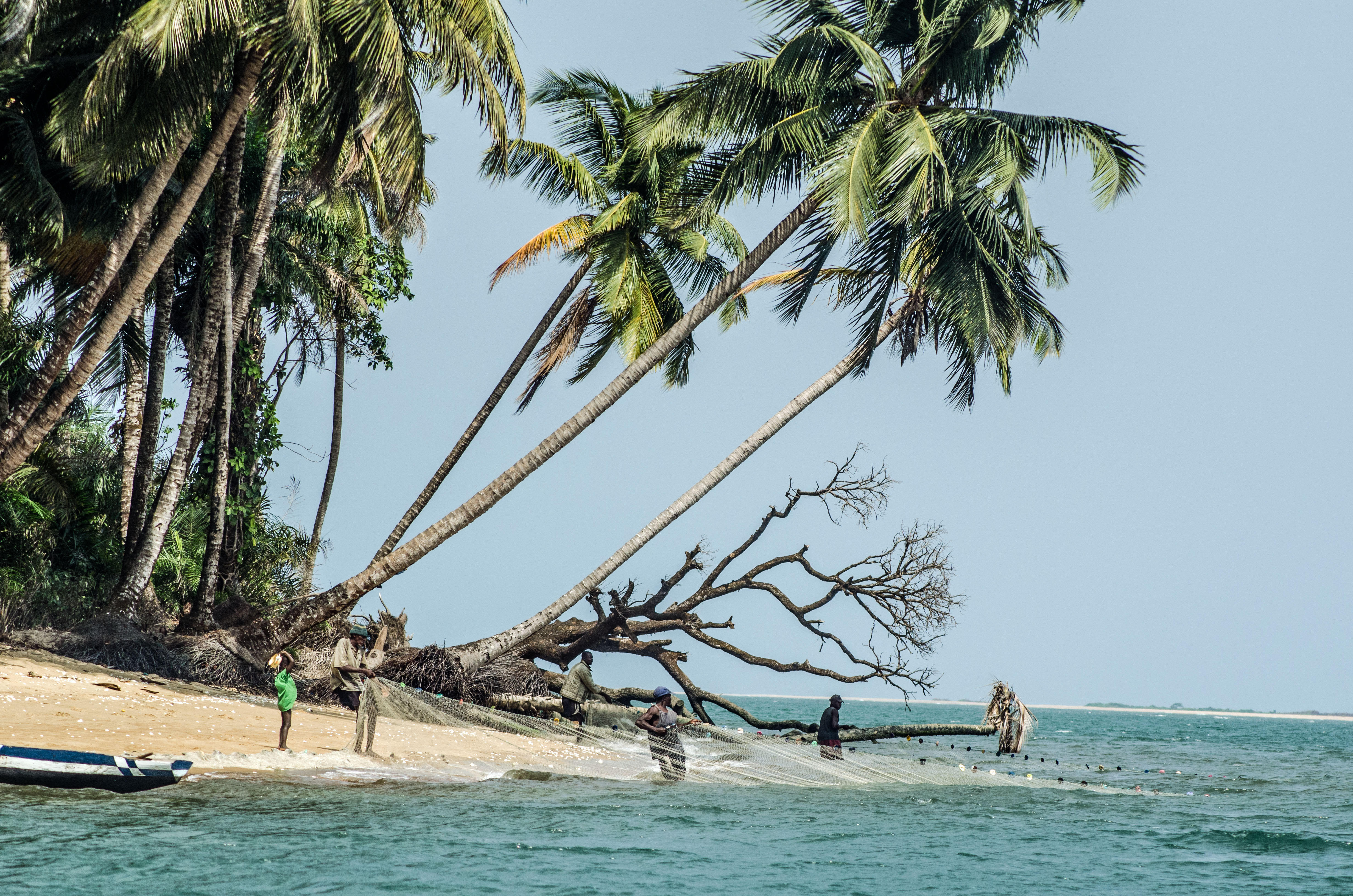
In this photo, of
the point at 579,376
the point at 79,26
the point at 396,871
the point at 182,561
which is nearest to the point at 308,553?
the point at 182,561

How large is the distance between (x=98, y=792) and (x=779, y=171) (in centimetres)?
1303

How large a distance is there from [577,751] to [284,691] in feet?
13.7

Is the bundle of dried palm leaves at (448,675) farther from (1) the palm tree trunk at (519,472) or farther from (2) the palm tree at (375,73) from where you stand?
(2) the palm tree at (375,73)

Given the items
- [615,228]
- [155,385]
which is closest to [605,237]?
[615,228]

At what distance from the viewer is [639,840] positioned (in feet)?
36.2

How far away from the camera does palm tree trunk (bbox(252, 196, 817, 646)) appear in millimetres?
17234

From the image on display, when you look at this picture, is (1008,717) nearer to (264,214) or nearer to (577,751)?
(577,751)

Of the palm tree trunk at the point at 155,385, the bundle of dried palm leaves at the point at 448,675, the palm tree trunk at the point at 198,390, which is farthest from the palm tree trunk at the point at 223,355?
the bundle of dried palm leaves at the point at 448,675

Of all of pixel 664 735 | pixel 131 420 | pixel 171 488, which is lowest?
pixel 664 735

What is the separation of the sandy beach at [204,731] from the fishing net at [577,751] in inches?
1.0

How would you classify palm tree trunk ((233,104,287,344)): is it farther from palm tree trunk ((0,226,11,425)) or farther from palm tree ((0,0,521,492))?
palm tree trunk ((0,226,11,425))

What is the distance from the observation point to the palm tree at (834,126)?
1727cm

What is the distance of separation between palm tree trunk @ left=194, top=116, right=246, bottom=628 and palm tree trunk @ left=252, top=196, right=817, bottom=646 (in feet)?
3.85

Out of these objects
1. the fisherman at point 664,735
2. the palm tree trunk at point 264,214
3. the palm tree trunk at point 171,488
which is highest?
the palm tree trunk at point 264,214
